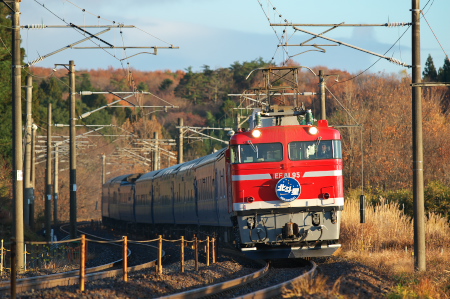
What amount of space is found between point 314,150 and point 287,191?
1363mm

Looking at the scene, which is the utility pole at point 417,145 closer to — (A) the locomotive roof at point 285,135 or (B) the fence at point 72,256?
(A) the locomotive roof at point 285,135

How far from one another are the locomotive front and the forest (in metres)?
5.39

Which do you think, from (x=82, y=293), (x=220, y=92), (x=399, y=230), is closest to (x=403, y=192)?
(x=399, y=230)

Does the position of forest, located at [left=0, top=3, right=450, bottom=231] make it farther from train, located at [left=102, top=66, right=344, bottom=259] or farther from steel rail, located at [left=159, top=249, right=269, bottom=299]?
steel rail, located at [left=159, top=249, right=269, bottom=299]

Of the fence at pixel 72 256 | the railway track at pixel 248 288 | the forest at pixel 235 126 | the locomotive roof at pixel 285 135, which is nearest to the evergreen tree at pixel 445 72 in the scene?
the forest at pixel 235 126

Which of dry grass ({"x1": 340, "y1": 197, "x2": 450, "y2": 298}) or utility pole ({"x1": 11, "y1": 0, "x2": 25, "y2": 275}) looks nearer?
dry grass ({"x1": 340, "y1": 197, "x2": 450, "y2": 298})

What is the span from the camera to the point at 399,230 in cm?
2448

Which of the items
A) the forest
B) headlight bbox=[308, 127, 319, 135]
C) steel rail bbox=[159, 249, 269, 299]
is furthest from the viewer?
the forest

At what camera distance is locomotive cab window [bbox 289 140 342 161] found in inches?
732

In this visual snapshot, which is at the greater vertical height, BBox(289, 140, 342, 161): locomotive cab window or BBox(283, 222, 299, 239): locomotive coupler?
BBox(289, 140, 342, 161): locomotive cab window

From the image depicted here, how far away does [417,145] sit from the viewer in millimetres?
17078

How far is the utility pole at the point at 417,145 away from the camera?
55.5ft

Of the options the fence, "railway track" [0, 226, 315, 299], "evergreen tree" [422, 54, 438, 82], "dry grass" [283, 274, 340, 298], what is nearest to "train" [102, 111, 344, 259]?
"railway track" [0, 226, 315, 299]

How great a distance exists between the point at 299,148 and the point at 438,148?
126ft
